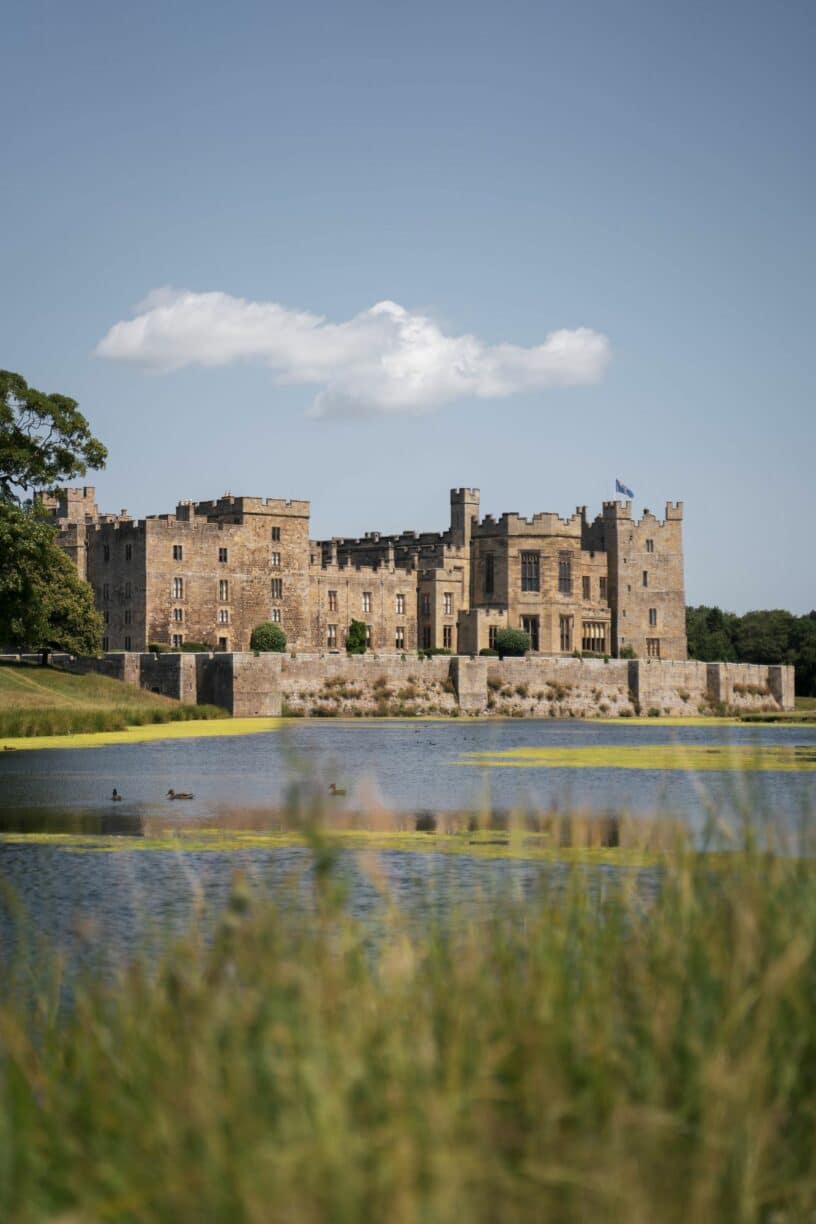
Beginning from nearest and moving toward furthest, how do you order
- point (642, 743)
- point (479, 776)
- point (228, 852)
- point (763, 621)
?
1. point (228, 852)
2. point (479, 776)
3. point (642, 743)
4. point (763, 621)

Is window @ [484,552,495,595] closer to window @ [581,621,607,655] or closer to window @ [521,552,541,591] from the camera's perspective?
window @ [521,552,541,591]

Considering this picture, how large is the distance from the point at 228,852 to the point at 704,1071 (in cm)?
1132

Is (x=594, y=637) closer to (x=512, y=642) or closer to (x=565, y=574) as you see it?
(x=565, y=574)

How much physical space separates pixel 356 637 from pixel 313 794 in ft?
226

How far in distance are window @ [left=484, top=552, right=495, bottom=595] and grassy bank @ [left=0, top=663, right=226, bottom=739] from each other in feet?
87.3

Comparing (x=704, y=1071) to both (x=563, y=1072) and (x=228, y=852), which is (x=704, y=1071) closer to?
(x=563, y=1072)

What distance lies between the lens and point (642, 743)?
4003cm

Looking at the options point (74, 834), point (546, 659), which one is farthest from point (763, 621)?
point (74, 834)

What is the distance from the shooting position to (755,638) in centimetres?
9900

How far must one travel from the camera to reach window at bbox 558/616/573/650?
7919 cm

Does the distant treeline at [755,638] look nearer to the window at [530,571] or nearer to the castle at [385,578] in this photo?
the castle at [385,578]

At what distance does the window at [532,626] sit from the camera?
78.8 metres

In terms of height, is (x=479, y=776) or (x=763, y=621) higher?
(x=763, y=621)

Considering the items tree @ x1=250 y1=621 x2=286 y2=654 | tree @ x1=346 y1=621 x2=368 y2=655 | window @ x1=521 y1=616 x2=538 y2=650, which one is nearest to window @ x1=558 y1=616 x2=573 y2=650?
window @ x1=521 y1=616 x2=538 y2=650
